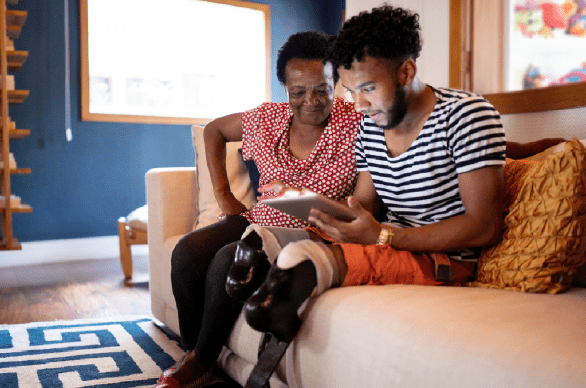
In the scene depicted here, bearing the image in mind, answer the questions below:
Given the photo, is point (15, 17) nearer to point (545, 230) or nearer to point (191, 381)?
point (191, 381)

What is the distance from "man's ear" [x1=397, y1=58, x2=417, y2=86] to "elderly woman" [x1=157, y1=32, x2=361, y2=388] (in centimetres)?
36

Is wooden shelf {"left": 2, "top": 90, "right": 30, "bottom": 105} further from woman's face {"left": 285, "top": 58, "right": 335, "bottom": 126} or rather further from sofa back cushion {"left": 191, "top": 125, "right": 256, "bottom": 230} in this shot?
woman's face {"left": 285, "top": 58, "right": 335, "bottom": 126}

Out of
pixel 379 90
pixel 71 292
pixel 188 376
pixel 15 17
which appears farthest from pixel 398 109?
pixel 15 17

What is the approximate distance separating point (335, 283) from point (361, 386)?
236 mm

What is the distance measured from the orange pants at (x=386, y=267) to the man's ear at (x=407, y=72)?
15.2 inches

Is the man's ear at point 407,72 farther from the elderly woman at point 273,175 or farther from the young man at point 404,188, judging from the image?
the elderly woman at point 273,175

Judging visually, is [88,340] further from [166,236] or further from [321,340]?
[321,340]

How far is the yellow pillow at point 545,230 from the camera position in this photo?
1.13 meters

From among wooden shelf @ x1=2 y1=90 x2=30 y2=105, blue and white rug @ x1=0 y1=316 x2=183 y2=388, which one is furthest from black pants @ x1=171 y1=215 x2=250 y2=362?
wooden shelf @ x1=2 y1=90 x2=30 y2=105

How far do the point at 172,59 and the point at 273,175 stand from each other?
A: 316 centimetres

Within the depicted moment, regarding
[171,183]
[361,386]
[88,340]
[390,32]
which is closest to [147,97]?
[171,183]

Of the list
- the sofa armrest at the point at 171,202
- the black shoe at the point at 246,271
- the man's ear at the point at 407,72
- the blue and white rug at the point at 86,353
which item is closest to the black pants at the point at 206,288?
the black shoe at the point at 246,271

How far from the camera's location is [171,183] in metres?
2.13

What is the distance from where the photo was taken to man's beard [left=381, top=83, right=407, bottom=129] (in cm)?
125
